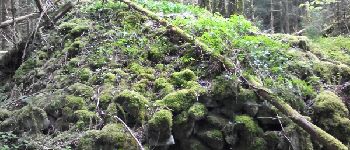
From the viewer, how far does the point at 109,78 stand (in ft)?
19.2

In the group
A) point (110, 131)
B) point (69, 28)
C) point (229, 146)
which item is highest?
point (69, 28)

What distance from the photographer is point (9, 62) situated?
7934 mm

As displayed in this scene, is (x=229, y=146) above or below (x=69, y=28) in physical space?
below

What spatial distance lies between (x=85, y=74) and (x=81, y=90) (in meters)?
0.54

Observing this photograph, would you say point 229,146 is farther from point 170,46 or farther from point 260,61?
point 170,46

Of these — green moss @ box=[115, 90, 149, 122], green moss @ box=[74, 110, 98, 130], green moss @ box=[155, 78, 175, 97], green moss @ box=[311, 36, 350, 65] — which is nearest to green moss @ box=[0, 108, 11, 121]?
green moss @ box=[74, 110, 98, 130]

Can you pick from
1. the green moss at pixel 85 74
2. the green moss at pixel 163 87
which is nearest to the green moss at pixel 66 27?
the green moss at pixel 85 74

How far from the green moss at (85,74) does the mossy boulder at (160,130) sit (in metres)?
1.82

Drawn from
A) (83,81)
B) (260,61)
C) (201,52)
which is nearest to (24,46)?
(83,81)

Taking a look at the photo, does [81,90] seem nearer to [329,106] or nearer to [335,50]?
[329,106]

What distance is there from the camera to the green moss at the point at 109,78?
5.79 metres

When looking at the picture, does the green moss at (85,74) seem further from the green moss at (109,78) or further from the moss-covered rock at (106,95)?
the moss-covered rock at (106,95)

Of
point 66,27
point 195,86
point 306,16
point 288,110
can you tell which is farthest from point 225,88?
point 306,16

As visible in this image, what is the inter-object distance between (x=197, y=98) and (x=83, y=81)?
2.06 meters
